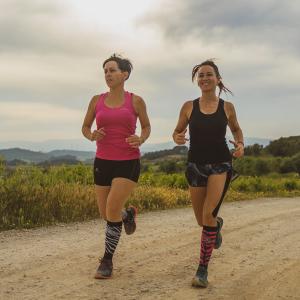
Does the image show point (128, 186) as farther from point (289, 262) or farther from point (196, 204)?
point (289, 262)

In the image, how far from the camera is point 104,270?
5.44 metres

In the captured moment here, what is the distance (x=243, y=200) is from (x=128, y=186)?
10.4 metres

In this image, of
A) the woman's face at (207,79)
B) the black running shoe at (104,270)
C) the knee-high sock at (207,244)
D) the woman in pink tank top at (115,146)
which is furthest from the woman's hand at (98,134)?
the knee-high sock at (207,244)

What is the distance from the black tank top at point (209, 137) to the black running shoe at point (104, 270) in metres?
1.48

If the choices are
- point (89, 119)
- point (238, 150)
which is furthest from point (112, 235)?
point (238, 150)

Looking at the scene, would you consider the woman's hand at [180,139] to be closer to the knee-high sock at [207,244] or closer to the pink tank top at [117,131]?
the pink tank top at [117,131]

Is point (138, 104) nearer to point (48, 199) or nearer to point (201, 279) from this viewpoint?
point (201, 279)

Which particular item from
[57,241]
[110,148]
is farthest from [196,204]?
[57,241]

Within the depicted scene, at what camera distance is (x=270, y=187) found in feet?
66.1

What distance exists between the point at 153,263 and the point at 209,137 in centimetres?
186

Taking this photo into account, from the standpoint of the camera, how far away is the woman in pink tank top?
541 centimetres

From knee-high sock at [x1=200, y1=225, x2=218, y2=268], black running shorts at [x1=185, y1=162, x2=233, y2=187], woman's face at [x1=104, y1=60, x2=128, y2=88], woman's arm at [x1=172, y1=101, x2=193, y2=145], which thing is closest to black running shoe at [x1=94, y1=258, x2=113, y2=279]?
knee-high sock at [x1=200, y1=225, x2=218, y2=268]

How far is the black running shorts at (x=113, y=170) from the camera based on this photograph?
5434 mm

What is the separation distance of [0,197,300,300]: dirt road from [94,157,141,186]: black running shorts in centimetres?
108
